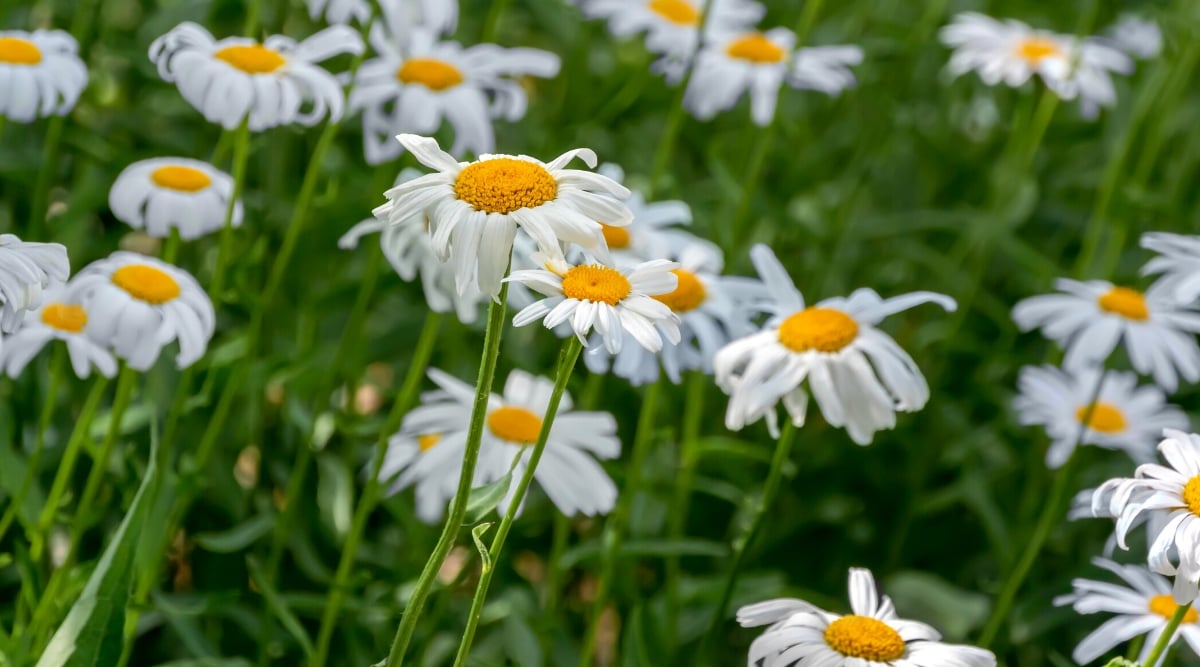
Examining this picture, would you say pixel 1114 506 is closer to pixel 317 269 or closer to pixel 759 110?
pixel 759 110

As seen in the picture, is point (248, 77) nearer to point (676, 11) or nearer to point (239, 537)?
point (239, 537)

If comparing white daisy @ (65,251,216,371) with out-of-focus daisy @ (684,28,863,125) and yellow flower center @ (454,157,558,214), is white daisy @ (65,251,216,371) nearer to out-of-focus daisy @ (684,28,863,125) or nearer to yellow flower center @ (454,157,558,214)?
yellow flower center @ (454,157,558,214)

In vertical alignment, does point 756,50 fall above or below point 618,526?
above

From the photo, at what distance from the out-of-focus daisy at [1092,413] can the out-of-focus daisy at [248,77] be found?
78 centimetres

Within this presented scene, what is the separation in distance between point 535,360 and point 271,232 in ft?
1.15

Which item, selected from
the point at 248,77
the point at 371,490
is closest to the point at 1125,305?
the point at 371,490

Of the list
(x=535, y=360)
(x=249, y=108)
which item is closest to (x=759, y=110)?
(x=535, y=360)

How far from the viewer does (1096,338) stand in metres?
1.37

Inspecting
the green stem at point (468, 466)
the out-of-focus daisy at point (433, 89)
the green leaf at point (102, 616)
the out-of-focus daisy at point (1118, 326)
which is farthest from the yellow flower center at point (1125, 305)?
the green leaf at point (102, 616)

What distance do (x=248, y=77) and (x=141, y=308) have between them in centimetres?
23

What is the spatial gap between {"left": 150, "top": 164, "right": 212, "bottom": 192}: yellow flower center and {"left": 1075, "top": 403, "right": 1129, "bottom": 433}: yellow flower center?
91 cm

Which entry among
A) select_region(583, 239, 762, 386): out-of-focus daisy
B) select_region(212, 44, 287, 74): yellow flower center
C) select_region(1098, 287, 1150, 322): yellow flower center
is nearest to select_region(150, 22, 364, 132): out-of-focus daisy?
select_region(212, 44, 287, 74): yellow flower center

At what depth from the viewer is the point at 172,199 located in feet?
3.62

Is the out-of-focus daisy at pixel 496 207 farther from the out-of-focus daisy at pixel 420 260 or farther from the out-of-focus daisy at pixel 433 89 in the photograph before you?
the out-of-focus daisy at pixel 433 89
